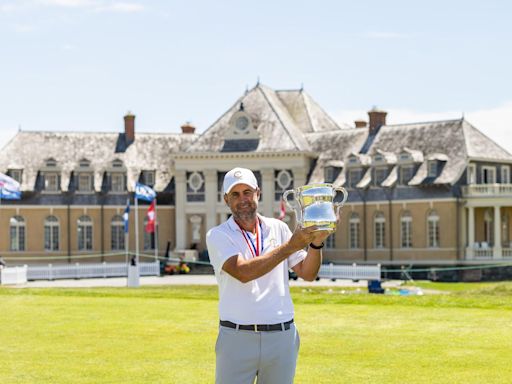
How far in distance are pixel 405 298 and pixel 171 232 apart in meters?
43.0

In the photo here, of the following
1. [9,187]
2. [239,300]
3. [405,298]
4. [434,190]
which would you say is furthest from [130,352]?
[434,190]

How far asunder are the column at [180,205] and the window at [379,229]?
40.1 feet

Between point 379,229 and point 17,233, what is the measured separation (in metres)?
21.9

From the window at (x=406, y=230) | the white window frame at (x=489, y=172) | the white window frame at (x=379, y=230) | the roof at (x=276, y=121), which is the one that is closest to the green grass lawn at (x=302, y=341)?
the window at (x=406, y=230)

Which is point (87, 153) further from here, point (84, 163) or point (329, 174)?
point (329, 174)

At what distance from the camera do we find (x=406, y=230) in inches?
2346

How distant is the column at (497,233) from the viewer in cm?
5638

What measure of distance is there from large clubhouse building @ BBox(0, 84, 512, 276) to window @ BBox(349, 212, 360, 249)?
0.19 feet

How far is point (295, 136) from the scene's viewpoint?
6600cm

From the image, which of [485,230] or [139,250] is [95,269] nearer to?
[139,250]

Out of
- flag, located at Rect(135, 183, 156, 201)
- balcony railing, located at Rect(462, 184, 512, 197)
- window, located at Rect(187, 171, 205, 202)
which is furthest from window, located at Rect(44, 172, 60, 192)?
A: balcony railing, located at Rect(462, 184, 512, 197)

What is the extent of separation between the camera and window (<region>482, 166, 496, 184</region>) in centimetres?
5997

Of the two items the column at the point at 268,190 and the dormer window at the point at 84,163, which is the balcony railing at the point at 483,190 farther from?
the dormer window at the point at 84,163

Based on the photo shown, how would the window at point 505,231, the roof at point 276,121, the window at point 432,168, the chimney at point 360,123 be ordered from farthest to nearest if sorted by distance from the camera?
the chimney at point 360,123, the roof at point 276,121, the window at point 505,231, the window at point 432,168
